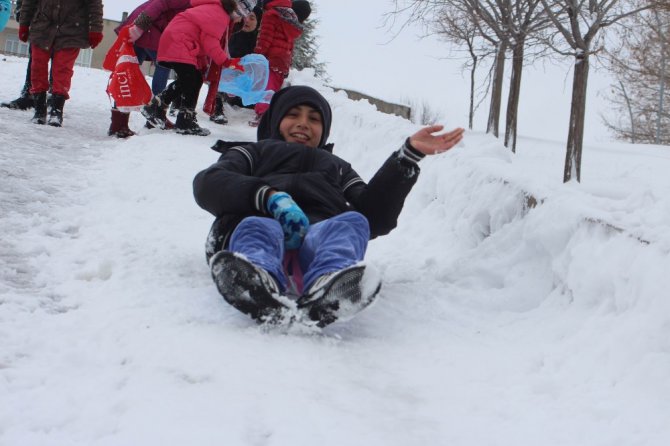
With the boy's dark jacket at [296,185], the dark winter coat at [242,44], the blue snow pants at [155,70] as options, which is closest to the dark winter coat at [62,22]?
the blue snow pants at [155,70]

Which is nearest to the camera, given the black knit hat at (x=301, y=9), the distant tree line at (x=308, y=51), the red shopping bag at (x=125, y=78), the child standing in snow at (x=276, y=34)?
the red shopping bag at (x=125, y=78)

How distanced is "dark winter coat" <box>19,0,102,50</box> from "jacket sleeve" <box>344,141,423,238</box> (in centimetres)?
466

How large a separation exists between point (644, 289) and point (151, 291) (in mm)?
1757

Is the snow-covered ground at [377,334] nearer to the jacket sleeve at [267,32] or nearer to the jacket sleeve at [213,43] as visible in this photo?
the jacket sleeve at [213,43]

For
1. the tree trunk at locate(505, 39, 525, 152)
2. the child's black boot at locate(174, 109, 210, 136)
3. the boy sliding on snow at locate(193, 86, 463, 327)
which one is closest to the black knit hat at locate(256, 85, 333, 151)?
the boy sliding on snow at locate(193, 86, 463, 327)

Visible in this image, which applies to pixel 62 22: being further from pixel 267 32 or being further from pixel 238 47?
pixel 238 47

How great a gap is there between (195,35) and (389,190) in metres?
4.36

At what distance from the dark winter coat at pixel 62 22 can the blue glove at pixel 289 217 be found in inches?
187

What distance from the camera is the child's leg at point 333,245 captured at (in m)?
2.47

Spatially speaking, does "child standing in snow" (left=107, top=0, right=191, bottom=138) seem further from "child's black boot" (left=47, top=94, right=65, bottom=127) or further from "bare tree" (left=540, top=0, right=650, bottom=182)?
"bare tree" (left=540, top=0, right=650, bottom=182)

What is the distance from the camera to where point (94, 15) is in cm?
671

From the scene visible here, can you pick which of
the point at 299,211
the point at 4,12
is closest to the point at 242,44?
the point at 4,12

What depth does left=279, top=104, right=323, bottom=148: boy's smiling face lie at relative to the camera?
348cm

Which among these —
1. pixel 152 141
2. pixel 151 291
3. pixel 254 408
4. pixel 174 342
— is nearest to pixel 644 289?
pixel 254 408
